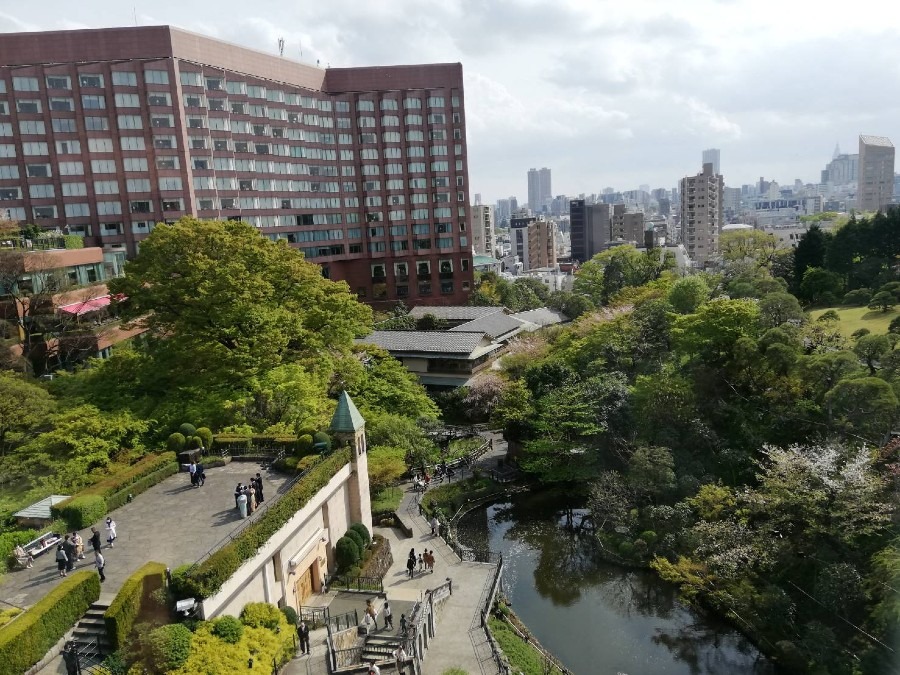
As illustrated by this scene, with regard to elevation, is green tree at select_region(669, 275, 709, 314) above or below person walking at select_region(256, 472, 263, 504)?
above

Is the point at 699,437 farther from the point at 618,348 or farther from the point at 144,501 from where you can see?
the point at 144,501

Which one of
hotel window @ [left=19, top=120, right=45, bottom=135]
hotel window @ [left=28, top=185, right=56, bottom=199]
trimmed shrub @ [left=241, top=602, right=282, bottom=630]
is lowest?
trimmed shrub @ [left=241, top=602, right=282, bottom=630]

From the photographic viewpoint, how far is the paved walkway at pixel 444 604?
23062mm

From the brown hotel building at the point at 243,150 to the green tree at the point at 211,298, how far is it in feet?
87.0

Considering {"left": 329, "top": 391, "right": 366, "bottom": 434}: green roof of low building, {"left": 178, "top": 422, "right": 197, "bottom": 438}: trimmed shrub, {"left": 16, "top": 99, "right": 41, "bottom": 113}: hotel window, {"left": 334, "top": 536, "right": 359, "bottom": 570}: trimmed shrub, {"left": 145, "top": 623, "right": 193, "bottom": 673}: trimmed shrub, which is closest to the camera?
{"left": 145, "top": 623, "right": 193, "bottom": 673}: trimmed shrub

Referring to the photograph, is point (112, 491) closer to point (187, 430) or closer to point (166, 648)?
point (187, 430)

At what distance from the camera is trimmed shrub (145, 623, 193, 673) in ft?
57.2

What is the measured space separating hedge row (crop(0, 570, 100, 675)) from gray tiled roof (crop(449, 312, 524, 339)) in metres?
42.8

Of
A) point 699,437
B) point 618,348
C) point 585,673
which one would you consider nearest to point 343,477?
point 585,673

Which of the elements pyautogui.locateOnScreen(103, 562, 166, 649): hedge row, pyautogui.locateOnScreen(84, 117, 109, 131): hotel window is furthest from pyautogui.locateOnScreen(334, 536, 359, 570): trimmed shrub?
pyautogui.locateOnScreen(84, 117, 109, 131): hotel window

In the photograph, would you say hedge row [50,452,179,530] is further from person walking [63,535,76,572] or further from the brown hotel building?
the brown hotel building

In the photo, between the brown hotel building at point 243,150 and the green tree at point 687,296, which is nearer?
the green tree at point 687,296

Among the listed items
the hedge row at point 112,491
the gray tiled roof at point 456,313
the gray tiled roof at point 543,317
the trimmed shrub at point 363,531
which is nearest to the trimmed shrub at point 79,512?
the hedge row at point 112,491

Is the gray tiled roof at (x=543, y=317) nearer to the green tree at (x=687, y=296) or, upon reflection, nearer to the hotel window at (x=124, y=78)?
the green tree at (x=687, y=296)
